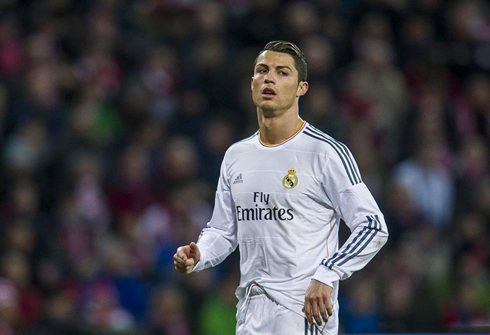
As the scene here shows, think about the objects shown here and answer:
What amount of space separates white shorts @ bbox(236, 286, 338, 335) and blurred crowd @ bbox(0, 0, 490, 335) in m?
3.51

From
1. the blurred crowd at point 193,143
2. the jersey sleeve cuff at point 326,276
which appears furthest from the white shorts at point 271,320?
the blurred crowd at point 193,143

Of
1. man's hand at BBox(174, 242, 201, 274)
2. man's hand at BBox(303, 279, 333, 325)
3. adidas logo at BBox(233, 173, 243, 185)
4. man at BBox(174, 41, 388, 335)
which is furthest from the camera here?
adidas logo at BBox(233, 173, 243, 185)

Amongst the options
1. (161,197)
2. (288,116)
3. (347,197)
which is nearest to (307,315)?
(347,197)

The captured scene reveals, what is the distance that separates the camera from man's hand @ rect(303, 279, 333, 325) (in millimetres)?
4172

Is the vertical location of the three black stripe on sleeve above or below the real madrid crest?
below

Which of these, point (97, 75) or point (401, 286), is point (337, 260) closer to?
point (401, 286)

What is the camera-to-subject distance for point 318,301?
4.18 meters

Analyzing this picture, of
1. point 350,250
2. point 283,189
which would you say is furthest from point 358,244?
point 283,189

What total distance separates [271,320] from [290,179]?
69cm

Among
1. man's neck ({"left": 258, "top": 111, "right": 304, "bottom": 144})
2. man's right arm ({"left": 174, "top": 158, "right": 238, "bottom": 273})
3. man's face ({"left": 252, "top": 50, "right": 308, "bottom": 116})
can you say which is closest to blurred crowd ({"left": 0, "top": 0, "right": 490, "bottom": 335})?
man's right arm ({"left": 174, "top": 158, "right": 238, "bottom": 273})

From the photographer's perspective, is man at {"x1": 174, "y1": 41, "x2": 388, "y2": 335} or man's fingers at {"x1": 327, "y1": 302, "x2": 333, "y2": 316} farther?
man at {"x1": 174, "y1": 41, "x2": 388, "y2": 335}

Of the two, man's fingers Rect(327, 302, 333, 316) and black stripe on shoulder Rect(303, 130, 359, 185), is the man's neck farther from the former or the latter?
man's fingers Rect(327, 302, 333, 316)

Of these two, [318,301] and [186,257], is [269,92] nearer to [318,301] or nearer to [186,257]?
[186,257]

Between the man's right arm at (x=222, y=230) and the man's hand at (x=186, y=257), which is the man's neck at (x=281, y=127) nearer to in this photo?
the man's right arm at (x=222, y=230)
